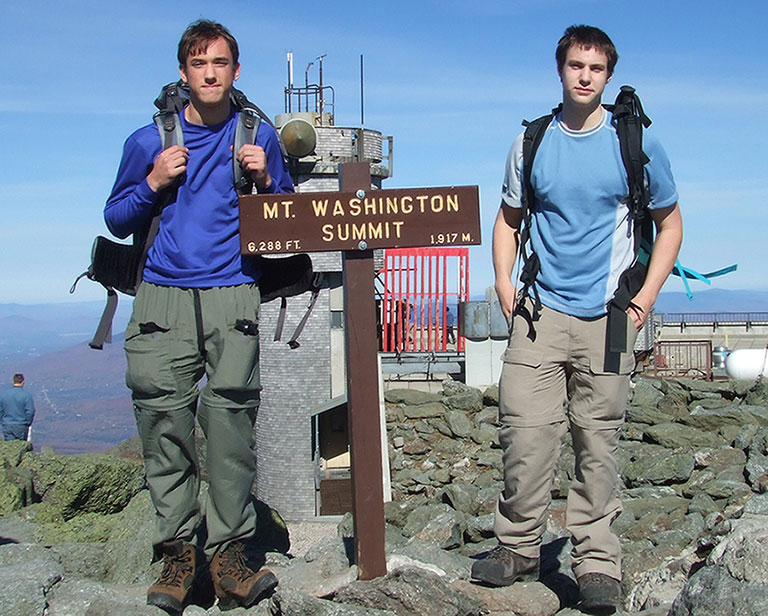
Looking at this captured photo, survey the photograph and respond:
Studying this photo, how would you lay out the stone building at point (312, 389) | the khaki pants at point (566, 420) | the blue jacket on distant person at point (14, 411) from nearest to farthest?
the khaki pants at point (566, 420), the blue jacket on distant person at point (14, 411), the stone building at point (312, 389)

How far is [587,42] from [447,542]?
3.87 meters

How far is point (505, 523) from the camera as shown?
187 inches

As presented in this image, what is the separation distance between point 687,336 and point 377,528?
39799 mm

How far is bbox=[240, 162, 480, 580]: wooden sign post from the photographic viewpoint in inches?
187

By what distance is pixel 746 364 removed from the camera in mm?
25312

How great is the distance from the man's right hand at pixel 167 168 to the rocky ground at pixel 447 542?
6.01ft

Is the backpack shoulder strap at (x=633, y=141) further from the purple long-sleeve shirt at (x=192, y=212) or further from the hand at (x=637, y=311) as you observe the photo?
the purple long-sleeve shirt at (x=192, y=212)

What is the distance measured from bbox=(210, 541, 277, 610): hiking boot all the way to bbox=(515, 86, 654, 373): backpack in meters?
1.61

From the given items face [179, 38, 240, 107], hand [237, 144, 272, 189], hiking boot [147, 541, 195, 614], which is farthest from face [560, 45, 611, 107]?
hiking boot [147, 541, 195, 614]

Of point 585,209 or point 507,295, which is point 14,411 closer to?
point 507,295

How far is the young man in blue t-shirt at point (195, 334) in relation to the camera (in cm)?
458

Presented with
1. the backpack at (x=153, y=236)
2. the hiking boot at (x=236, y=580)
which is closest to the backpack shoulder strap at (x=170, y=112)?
the backpack at (x=153, y=236)

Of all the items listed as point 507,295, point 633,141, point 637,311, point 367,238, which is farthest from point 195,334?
point 633,141

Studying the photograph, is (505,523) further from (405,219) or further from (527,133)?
(527,133)
